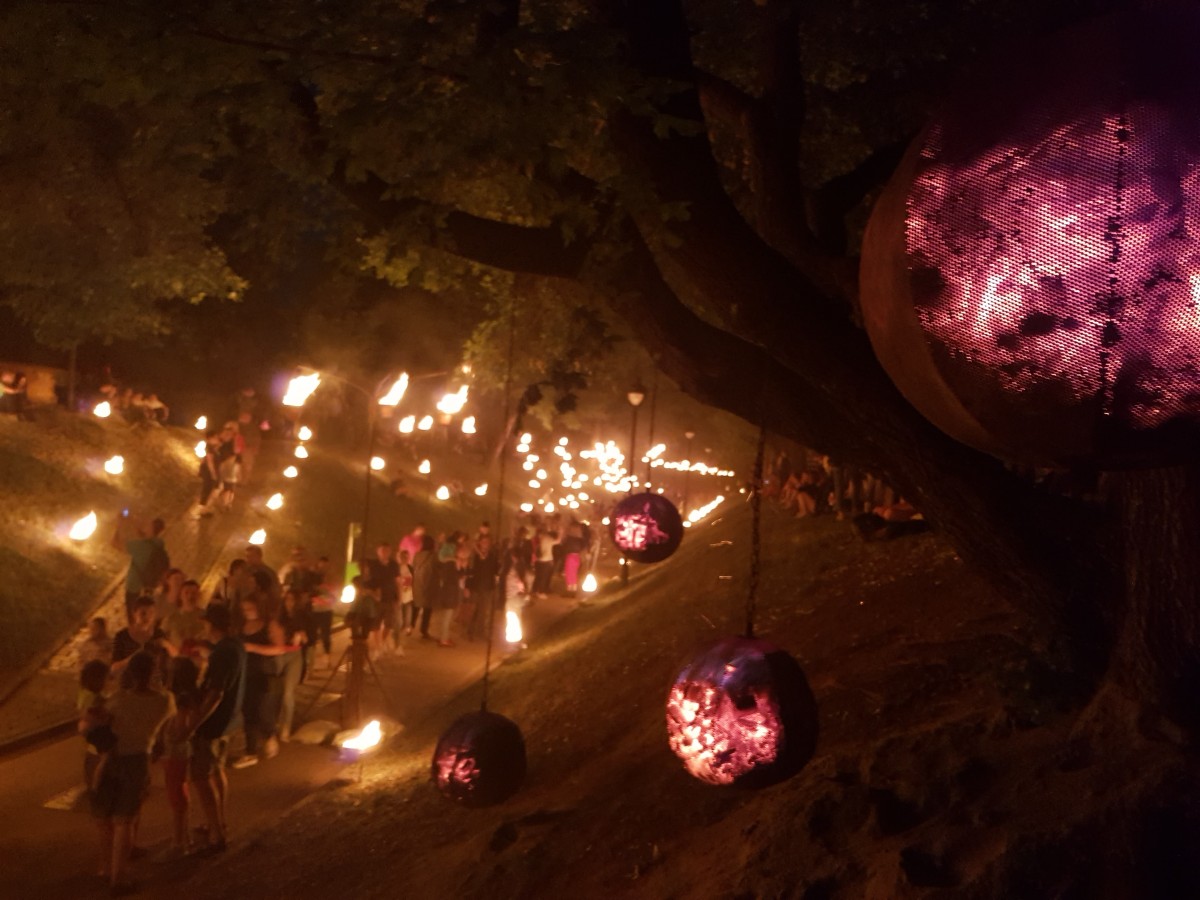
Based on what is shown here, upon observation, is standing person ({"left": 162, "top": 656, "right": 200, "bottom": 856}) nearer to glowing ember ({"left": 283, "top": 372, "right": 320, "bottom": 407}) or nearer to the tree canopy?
the tree canopy

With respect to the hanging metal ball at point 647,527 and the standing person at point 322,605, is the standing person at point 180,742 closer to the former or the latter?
the hanging metal ball at point 647,527

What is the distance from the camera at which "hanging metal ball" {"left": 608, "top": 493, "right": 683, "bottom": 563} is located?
929 centimetres

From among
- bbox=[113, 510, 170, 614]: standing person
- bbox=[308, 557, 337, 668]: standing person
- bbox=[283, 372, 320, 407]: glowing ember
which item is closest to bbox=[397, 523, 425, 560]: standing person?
bbox=[308, 557, 337, 668]: standing person

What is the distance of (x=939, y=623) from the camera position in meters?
9.20

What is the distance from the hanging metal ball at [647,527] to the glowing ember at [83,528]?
14.0 m

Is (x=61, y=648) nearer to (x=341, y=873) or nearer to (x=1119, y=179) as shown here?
(x=341, y=873)

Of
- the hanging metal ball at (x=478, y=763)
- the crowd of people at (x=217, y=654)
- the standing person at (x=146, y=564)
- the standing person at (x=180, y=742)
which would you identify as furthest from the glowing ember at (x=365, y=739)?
the hanging metal ball at (x=478, y=763)

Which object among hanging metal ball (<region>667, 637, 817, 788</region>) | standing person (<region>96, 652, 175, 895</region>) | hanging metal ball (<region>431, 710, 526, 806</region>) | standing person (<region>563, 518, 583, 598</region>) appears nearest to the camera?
hanging metal ball (<region>667, 637, 817, 788</region>)

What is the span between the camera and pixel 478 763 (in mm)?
6957

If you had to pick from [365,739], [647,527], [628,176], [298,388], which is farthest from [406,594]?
[628,176]

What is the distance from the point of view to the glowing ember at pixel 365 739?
39.6 ft

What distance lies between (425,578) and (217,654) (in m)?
8.64

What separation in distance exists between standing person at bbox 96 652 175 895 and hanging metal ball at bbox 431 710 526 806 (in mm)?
2555

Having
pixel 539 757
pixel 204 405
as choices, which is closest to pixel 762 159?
pixel 539 757
